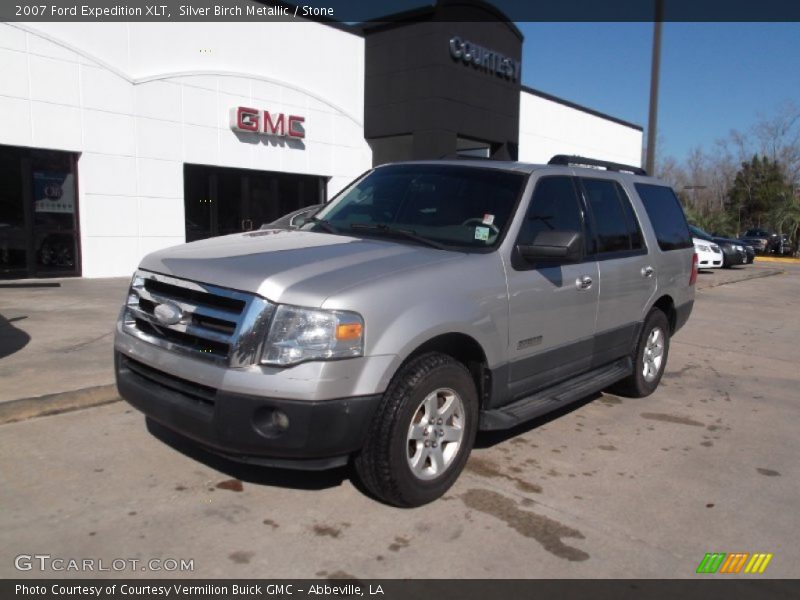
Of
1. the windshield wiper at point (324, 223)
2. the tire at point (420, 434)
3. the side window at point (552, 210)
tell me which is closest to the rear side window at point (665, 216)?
the side window at point (552, 210)

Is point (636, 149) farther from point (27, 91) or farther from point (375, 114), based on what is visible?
point (27, 91)

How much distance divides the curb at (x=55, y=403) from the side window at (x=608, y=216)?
13.4 ft

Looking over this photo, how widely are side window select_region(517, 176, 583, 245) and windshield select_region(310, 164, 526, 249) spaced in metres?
0.15

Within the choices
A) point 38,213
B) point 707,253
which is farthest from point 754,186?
point 38,213

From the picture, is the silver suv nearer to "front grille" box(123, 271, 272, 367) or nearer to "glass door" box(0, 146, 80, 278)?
"front grille" box(123, 271, 272, 367)

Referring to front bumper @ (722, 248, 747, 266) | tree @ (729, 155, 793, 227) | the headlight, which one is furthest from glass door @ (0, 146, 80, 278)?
tree @ (729, 155, 793, 227)

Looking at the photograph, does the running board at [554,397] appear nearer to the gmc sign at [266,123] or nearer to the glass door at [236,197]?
the glass door at [236,197]

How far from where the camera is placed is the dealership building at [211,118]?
1184 centimetres

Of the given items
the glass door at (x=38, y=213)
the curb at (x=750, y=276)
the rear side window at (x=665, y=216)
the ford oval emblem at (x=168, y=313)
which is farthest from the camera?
the curb at (x=750, y=276)

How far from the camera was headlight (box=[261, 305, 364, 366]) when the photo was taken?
10.1 feet

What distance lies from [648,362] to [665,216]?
1.44 meters

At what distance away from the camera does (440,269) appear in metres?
3.62

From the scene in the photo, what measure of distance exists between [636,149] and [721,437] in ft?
92.1
